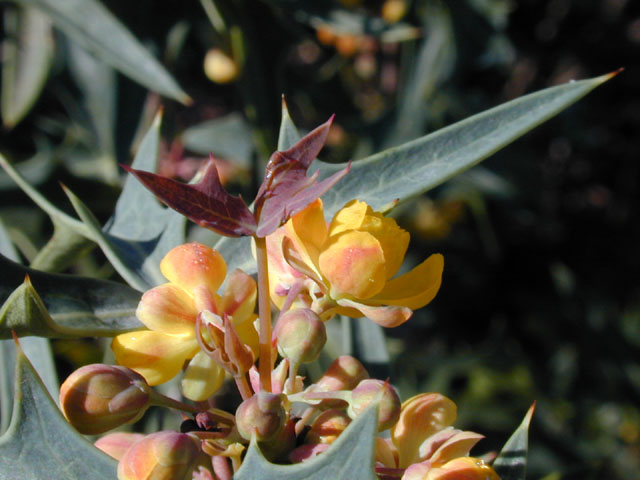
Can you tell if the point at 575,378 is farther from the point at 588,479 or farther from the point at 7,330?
the point at 7,330

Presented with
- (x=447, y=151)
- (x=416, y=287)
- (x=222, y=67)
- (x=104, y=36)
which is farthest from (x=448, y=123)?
(x=416, y=287)

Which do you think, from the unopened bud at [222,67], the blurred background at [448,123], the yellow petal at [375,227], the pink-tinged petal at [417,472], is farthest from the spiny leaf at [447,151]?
the unopened bud at [222,67]

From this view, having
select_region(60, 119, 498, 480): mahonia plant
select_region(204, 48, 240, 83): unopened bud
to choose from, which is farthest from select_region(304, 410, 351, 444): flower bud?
select_region(204, 48, 240, 83): unopened bud

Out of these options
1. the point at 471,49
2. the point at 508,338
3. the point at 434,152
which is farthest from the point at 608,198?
the point at 434,152

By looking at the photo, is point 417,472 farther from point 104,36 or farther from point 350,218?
point 104,36

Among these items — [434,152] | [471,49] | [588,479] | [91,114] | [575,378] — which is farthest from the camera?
[575,378]

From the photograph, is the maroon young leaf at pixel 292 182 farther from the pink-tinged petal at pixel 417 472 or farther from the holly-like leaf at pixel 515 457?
the holly-like leaf at pixel 515 457
